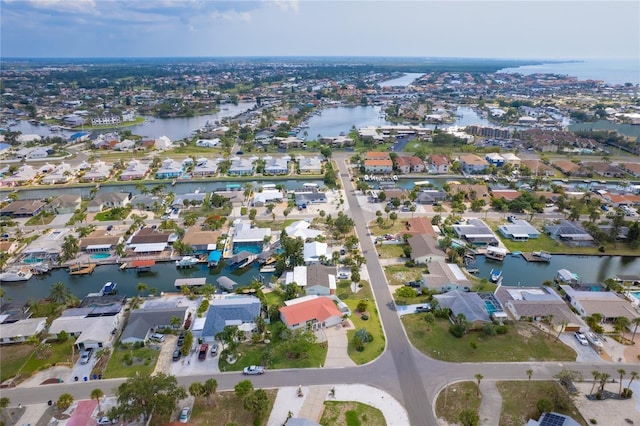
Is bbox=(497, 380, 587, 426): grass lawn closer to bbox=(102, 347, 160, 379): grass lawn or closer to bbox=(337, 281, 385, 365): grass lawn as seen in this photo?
bbox=(337, 281, 385, 365): grass lawn

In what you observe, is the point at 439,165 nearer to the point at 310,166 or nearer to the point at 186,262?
the point at 310,166

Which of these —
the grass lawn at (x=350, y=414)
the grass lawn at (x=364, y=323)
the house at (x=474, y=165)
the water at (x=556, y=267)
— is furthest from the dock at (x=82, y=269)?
the house at (x=474, y=165)

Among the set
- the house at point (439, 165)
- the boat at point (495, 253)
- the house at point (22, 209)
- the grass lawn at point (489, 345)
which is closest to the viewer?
the grass lawn at point (489, 345)

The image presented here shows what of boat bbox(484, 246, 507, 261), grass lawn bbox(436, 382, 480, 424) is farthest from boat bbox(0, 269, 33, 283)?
boat bbox(484, 246, 507, 261)

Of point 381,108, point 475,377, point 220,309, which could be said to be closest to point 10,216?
Result: point 220,309

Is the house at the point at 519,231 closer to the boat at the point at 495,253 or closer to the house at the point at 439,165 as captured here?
the boat at the point at 495,253

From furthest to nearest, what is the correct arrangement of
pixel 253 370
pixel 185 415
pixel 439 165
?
1. pixel 439 165
2. pixel 253 370
3. pixel 185 415

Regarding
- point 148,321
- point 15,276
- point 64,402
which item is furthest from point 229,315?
point 15,276
